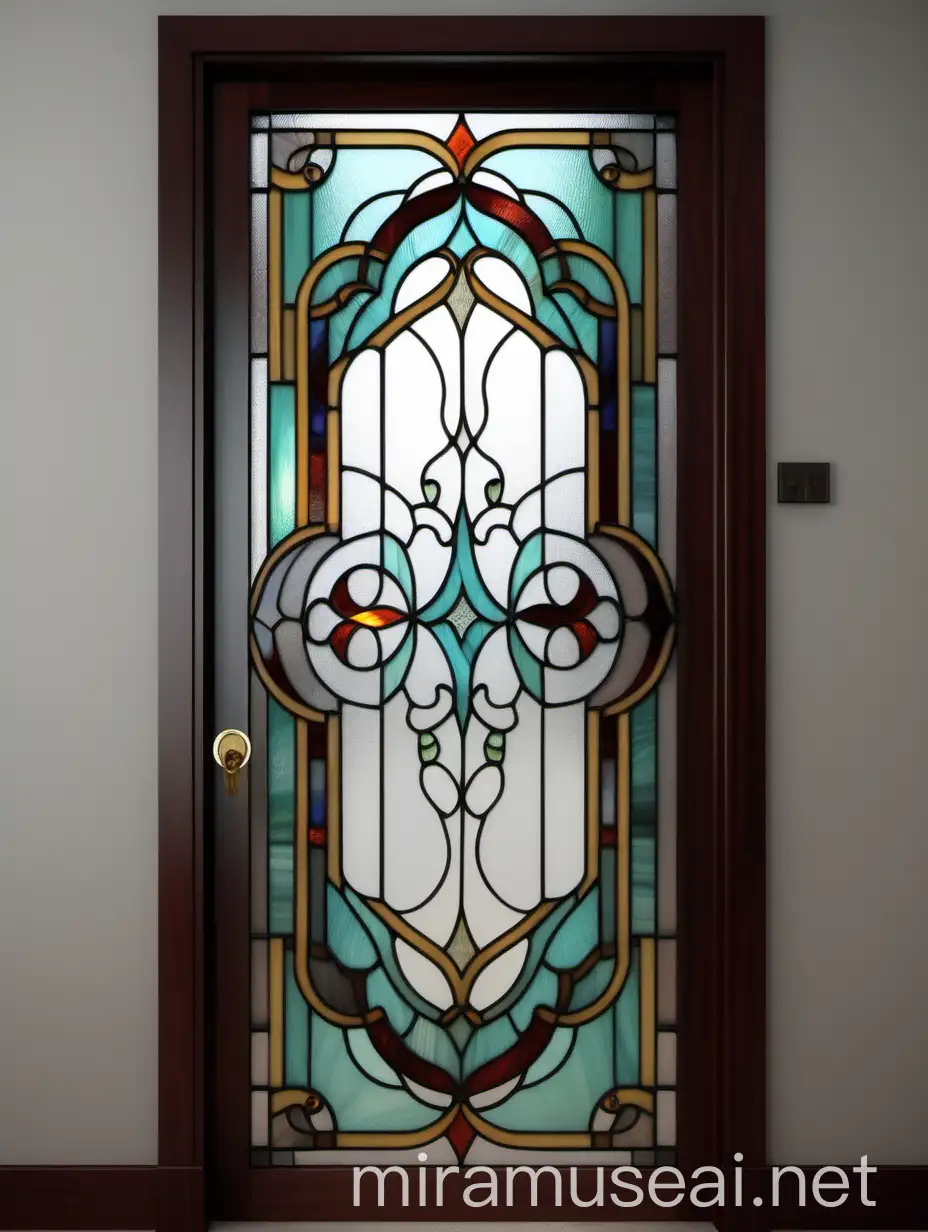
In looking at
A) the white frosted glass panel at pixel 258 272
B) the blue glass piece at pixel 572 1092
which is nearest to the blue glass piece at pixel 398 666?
the white frosted glass panel at pixel 258 272

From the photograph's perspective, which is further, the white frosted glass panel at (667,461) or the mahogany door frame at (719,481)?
the white frosted glass panel at (667,461)

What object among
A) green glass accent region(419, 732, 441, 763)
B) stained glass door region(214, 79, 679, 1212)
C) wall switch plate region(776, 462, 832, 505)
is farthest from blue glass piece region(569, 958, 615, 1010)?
wall switch plate region(776, 462, 832, 505)

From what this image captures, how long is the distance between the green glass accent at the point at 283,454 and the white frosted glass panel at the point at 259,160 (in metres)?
0.39

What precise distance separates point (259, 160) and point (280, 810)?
1.26 metres

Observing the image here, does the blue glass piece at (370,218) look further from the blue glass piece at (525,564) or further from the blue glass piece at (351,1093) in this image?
the blue glass piece at (351,1093)

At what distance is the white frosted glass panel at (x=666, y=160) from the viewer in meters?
1.78

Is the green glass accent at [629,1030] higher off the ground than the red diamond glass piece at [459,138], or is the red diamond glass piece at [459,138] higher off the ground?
the red diamond glass piece at [459,138]

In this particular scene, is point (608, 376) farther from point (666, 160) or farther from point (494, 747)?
point (494, 747)

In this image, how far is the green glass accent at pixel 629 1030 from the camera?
178 centimetres

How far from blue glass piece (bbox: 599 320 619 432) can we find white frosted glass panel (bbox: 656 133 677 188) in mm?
292

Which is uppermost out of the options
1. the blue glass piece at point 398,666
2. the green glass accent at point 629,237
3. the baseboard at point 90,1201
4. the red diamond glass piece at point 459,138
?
the red diamond glass piece at point 459,138

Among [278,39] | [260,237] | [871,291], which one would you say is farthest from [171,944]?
[871,291]

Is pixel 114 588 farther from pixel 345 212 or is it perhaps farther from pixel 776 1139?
pixel 776 1139

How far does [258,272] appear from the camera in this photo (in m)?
1.78
